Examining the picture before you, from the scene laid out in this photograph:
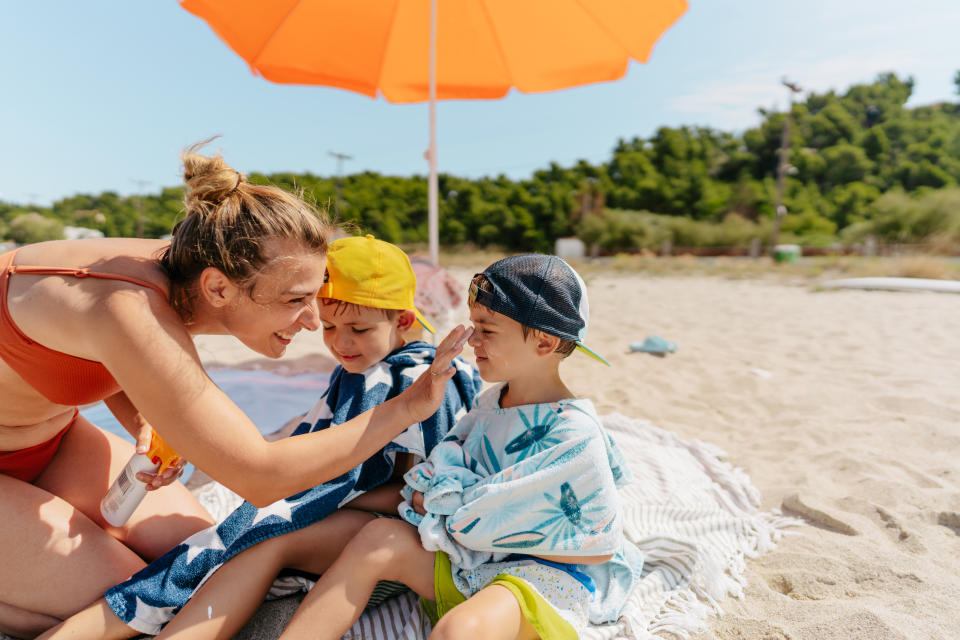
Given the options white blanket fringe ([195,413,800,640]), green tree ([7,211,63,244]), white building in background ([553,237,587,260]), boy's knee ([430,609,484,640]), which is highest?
boy's knee ([430,609,484,640])

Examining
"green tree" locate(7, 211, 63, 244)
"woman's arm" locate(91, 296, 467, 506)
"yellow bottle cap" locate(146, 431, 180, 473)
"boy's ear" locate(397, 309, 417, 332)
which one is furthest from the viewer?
"green tree" locate(7, 211, 63, 244)

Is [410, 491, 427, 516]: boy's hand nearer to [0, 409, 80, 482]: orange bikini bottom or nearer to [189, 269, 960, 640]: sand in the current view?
[189, 269, 960, 640]: sand

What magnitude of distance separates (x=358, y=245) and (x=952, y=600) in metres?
2.32

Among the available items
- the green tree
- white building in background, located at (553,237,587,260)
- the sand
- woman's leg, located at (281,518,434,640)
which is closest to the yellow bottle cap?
woman's leg, located at (281,518,434,640)

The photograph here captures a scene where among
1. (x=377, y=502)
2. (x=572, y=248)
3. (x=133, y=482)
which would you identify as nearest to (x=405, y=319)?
(x=377, y=502)

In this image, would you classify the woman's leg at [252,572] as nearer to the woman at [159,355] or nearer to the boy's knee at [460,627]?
the woman at [159,355]

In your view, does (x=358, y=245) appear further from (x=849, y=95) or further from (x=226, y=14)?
(x=849, y=95)

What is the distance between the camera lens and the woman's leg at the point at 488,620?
1.37m

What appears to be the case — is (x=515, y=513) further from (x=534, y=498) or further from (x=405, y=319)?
(x=405, y=319)

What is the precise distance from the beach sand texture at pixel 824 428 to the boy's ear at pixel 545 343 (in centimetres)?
104

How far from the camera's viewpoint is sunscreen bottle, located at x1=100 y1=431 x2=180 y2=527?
1688mm

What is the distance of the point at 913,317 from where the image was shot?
6.73m

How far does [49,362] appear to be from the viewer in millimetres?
1492

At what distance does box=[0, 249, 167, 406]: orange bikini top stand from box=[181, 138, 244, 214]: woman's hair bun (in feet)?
0.87
